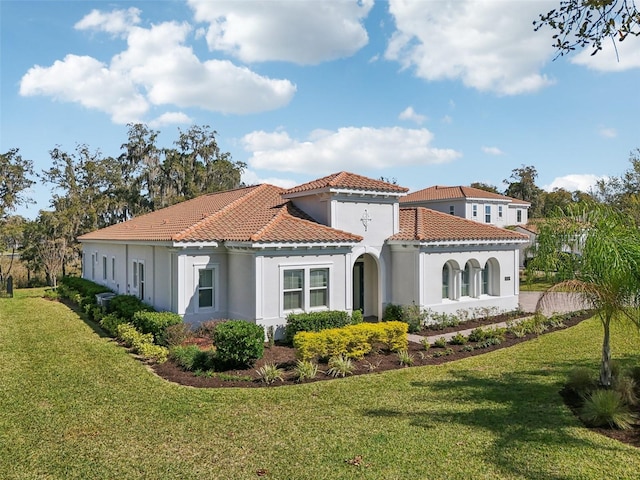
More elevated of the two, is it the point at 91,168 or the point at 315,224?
the point at 91,168

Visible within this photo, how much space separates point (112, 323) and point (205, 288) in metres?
3.92

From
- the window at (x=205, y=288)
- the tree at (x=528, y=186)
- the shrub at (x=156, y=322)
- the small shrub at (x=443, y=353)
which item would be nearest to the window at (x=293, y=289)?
the window at (x=205, y=288)

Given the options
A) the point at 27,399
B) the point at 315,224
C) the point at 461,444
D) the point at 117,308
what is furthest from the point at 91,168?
the point at 461,444

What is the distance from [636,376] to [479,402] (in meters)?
3.94

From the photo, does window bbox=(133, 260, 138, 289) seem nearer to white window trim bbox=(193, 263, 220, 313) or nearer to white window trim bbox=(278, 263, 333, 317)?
white window trim bbox=(193, 263, 220, 313)

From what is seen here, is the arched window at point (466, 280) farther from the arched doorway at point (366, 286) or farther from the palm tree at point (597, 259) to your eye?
the palm tree at point (597, 259)

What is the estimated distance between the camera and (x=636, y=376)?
1085 cm

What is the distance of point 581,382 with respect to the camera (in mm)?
10539

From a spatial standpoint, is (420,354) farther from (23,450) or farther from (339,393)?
(23,450)

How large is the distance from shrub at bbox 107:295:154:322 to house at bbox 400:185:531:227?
29.0 metres

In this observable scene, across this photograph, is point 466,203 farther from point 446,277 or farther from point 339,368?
point 339,368

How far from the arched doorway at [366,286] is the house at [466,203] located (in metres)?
22.4

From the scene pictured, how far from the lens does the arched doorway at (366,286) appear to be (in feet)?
66.1

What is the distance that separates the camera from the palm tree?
927 centimetres
